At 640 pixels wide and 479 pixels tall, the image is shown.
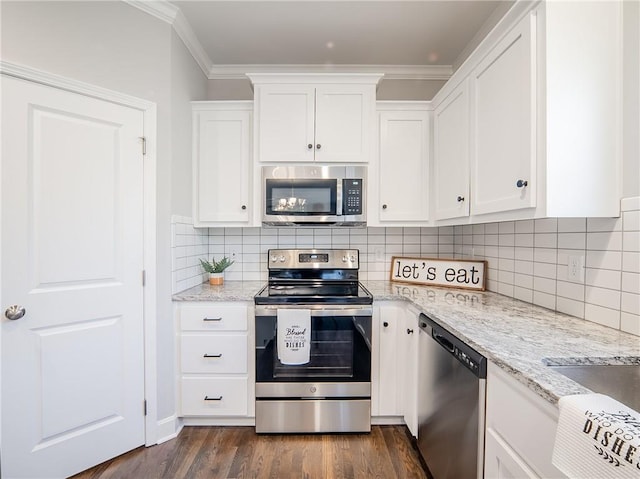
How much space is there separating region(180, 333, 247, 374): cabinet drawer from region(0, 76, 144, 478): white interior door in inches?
10.2

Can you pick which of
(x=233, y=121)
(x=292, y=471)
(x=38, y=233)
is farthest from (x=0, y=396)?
(x=233, y=121)

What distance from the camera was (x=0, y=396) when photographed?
1.38 metres

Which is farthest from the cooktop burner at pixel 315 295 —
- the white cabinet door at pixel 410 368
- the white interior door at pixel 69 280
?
the white interior door at pixel 69 280

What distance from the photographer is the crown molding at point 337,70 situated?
2.52 meters

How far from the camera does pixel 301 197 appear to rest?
2.14 meters

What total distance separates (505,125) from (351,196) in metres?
1.03

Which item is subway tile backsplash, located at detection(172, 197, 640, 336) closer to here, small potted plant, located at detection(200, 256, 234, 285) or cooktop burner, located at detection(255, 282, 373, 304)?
small potted plant, located at detection(200, 256, 234, 285)

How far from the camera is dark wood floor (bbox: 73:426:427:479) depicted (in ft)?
5.23

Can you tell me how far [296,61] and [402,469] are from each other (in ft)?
9.41

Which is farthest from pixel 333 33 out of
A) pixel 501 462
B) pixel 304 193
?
pixel 501 462

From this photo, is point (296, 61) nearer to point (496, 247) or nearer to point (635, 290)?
point (496, 247)

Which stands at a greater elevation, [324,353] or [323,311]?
[323,311]

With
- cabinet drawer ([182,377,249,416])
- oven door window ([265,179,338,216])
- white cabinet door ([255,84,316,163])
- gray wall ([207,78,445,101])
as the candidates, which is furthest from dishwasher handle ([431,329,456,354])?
gray wall ([207,78,445,101])

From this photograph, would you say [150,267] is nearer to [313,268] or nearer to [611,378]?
[313,268]
